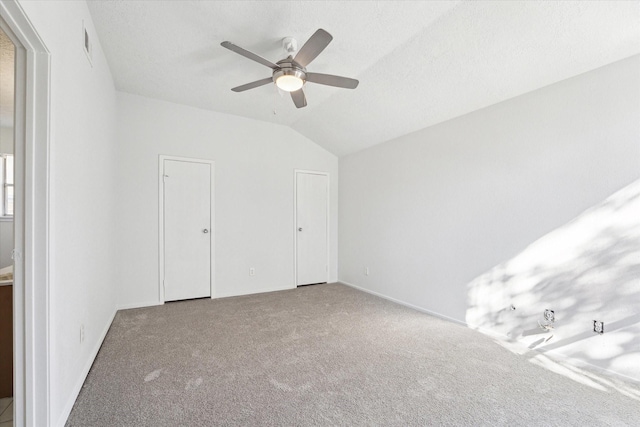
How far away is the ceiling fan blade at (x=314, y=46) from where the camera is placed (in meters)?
1.89

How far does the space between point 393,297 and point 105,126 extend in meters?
4.00

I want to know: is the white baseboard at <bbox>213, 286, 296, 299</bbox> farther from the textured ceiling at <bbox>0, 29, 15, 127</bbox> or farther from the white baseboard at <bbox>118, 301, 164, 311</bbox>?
the textured ceiling at <bbox>0, 29, 15, 127</bbox>

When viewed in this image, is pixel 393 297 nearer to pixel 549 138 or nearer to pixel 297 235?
pixel 297 235

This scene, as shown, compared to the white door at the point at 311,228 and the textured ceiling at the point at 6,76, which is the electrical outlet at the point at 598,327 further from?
the textured ceiling at the point at 6,76

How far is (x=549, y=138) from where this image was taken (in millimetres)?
2494

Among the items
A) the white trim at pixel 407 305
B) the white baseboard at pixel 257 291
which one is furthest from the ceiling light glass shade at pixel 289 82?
the white baseboard at pixel 257 291

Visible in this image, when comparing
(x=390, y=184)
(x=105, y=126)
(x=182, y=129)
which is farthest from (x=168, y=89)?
(x=390, y=184)

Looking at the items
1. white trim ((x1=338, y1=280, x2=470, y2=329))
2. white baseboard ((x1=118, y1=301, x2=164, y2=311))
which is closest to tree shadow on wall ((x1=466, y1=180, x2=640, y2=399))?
white trim ((x1=338, y1=280, x2=470, y2=329))

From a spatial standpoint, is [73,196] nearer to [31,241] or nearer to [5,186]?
[31,241]

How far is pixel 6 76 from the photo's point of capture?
262 cm

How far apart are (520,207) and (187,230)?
3933 mm

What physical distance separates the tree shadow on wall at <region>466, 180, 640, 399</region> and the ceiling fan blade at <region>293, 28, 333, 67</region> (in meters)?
2.39

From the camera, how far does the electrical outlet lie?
7.11 feet

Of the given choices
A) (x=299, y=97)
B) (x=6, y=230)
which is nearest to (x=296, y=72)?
(x=299, y=97)
